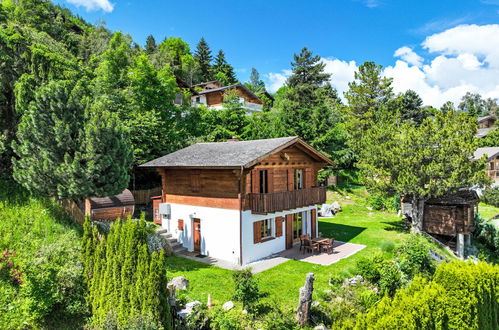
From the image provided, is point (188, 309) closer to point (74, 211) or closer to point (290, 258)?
point (290, 258)

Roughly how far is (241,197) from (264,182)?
2.45 metres

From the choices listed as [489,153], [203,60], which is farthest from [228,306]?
[203,60]

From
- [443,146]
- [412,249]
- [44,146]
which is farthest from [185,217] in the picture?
[443,146]

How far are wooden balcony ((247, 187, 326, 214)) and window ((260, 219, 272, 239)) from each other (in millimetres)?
1331

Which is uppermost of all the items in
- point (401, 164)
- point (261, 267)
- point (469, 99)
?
point (469, 99)

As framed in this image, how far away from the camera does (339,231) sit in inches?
939

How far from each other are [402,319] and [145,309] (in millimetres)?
7025

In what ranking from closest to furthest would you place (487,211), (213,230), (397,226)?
(213,230)
(397,226)
(487,211)

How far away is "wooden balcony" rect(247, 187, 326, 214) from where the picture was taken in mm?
16484

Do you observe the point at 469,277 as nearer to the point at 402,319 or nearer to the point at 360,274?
the point at 402,319

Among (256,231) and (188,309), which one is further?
(256,231)

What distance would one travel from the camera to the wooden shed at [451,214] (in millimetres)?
21422

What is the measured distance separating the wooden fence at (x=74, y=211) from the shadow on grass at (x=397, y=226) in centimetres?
2077

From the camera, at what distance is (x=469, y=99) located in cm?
10394
